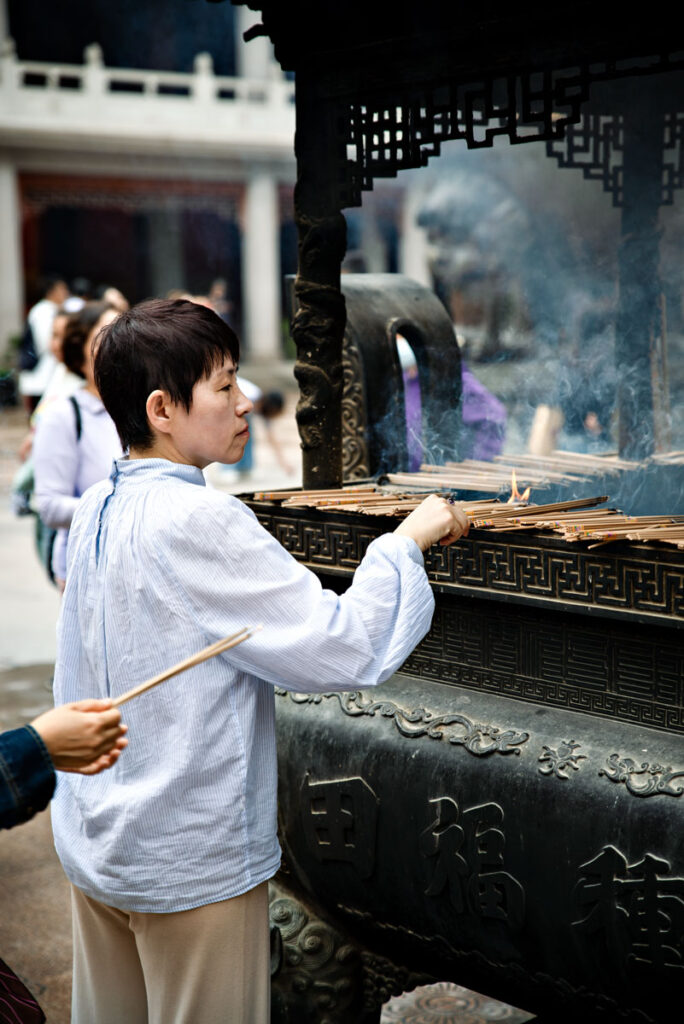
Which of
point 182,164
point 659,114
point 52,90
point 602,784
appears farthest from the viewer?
point 182,164

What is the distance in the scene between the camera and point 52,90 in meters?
20.6

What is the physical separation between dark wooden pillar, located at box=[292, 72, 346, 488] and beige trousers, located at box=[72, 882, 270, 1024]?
1.53m

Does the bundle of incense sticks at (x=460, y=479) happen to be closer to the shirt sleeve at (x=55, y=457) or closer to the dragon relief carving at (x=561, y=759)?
the dragon relief carving at (x=561, y=759)

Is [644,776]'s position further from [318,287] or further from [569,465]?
[318,287]

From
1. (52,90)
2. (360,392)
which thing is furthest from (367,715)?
(52,90)

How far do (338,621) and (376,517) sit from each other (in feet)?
2.86

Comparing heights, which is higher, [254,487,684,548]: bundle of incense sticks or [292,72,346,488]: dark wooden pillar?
[292,72,346,488]: dark wooden pillar

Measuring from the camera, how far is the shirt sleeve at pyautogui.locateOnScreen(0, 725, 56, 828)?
1700 mm

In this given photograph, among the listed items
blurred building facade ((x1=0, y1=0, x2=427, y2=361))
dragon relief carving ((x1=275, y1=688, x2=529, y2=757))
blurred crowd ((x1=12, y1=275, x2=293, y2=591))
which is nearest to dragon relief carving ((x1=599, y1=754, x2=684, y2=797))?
dragon relief carving ((x1=275, y1=688, x2=529, y2=757))

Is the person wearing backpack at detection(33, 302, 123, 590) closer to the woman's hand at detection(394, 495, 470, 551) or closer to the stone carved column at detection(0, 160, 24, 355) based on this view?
the woman's hand at detection(394, 495, 470, 551)

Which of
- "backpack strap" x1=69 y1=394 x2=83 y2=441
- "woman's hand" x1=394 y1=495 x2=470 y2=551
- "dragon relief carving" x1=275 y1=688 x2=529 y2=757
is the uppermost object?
"backpack strap" x1=69 y1=394 x2=83 y2=441

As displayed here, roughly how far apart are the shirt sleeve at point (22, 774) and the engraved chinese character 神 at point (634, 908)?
1.24 metres

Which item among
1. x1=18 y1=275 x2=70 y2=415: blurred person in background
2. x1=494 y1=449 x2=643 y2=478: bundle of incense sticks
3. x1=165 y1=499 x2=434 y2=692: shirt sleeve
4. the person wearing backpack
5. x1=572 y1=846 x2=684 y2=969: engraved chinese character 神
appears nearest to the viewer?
x1=165 y1=499 x2=434 y2=692: shirt sleeve

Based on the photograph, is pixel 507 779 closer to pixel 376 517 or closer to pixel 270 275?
pixel 376 517
